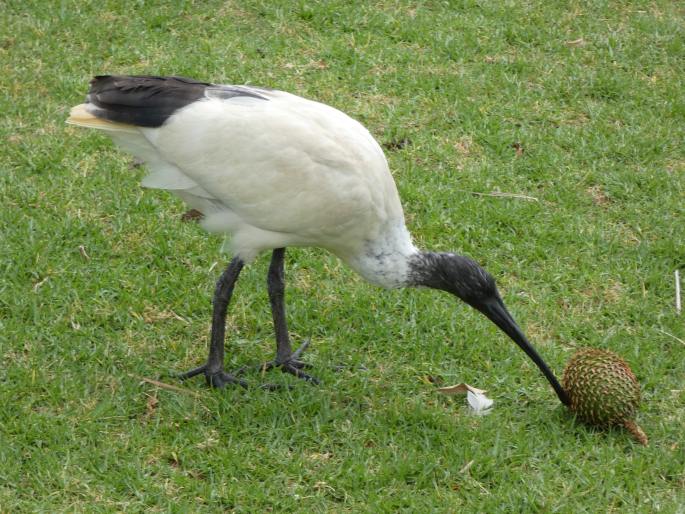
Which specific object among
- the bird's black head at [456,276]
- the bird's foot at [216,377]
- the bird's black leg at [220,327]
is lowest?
the bird's foot at [216,377]

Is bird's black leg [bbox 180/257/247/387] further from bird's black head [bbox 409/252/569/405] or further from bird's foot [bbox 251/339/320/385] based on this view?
bird's black head [bbox 409/252/569/405]

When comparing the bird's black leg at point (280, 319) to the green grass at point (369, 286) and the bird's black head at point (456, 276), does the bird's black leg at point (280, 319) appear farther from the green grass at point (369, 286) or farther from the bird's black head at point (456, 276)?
the bird's black head at point (456, 276)

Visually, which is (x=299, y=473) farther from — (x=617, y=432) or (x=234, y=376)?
(x=617, y=432)

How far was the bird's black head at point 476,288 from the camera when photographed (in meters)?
4.64

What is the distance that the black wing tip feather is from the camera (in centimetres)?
467

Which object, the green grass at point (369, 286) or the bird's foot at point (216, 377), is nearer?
the green grass at point (369, 286)

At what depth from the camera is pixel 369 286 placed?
5672mm

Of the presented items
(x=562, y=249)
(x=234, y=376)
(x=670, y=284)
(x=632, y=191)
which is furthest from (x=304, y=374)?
(x=632, y=191)

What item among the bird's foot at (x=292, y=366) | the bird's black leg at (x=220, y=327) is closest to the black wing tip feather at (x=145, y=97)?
the bird's black leg at (x=220, y=327)

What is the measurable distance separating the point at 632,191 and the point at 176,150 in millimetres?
3260

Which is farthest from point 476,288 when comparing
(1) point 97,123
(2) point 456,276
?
(1) point 97,123

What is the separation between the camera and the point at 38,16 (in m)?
7.73

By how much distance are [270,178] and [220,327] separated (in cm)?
80

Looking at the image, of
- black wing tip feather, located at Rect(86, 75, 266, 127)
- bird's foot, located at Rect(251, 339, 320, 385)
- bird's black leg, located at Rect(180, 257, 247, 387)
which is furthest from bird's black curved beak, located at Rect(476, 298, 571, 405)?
black wing tip feather, located at Rect(86, 75, 266, 127)
